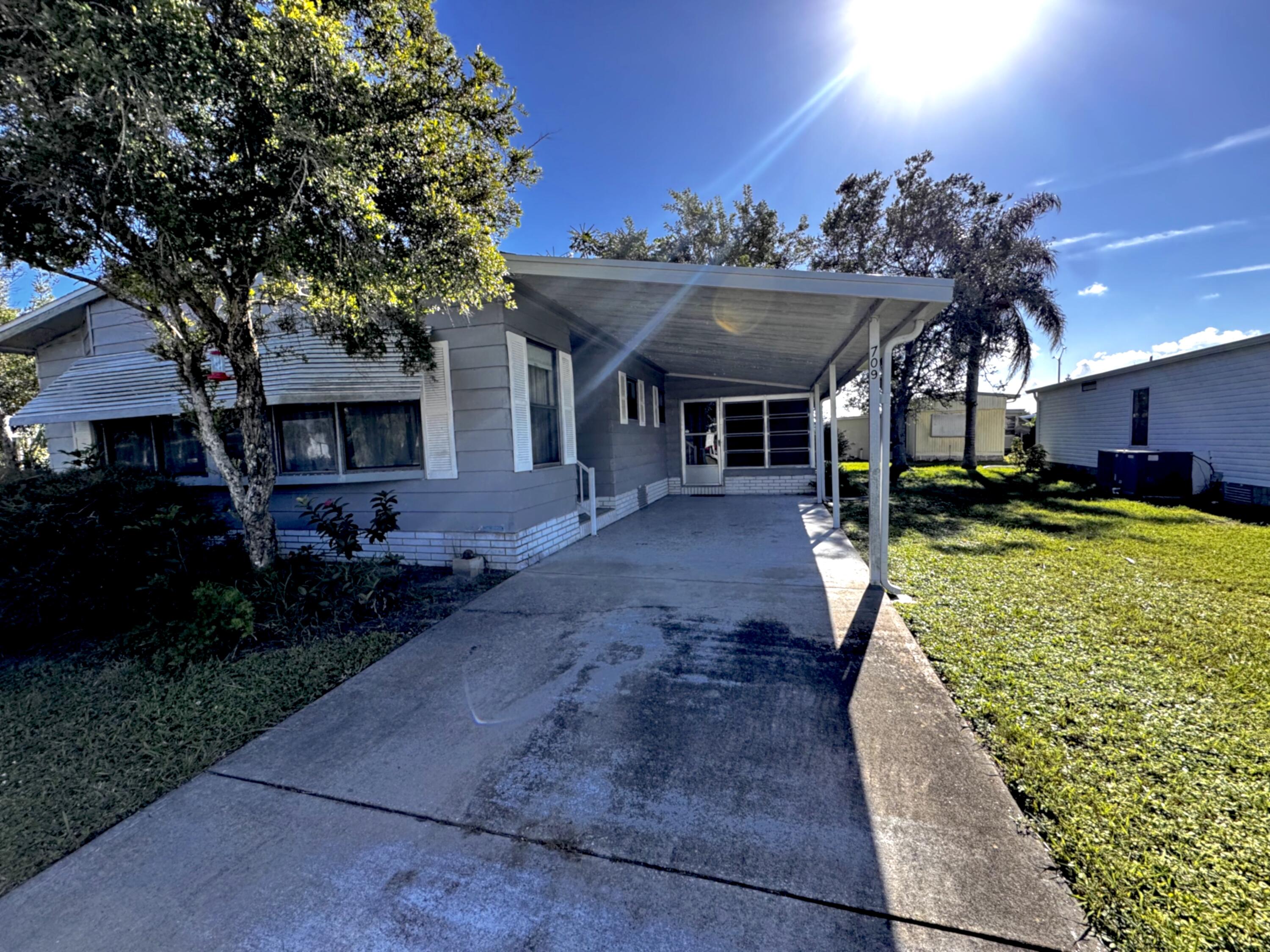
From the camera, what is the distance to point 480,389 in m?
5.80

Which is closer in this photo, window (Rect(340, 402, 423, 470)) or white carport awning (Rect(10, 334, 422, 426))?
white carport awning (Rect(10, 334, 422, 426))

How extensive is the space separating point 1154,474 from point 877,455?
10397 mm

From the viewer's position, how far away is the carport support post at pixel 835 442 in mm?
8305

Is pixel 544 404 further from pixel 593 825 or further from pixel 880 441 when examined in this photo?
pixel 593 825

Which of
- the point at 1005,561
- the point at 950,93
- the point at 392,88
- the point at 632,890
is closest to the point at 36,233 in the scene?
the point at 392,88

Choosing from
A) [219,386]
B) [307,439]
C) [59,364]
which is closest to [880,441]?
[307,439]

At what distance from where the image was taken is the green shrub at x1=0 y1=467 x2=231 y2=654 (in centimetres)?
421

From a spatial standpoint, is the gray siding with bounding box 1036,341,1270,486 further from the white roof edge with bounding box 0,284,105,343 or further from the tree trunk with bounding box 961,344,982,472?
the white roof edge with bounding box 0,284,105,343

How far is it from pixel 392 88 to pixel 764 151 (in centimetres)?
928

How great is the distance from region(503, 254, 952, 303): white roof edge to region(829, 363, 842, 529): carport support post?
4.30m

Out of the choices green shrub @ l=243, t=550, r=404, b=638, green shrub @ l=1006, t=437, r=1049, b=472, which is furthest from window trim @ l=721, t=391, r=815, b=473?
green shrub @ l=1006, t=437, r=1049, b=472

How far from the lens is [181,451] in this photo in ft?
22.8

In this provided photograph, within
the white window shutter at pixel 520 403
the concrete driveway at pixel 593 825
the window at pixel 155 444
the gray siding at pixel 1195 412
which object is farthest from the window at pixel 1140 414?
the window at pixel 155 444

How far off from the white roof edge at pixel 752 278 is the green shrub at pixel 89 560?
3.99m
